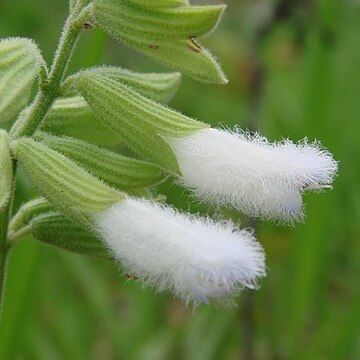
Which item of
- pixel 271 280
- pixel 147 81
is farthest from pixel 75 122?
pixel 271 280

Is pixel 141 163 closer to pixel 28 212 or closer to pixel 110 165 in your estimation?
pixel 110 165

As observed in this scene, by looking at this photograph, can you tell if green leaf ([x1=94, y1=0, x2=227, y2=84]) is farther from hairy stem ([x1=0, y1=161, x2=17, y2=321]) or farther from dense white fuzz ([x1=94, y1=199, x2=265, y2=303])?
hairy stem ([x1=0, y1=161, x2=17, y2=321])

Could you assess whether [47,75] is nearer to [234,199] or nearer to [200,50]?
[200,50]

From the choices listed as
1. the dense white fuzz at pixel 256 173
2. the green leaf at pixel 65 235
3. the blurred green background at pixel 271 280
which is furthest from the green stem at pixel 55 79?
the blurred green background at pixel 271 280

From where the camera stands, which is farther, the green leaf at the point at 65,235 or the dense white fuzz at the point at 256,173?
the green leaf at the point at 65,235

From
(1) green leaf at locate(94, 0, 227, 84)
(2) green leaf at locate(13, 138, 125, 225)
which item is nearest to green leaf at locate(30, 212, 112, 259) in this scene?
(2) green leaf at locate(13, 138, 125, 225)

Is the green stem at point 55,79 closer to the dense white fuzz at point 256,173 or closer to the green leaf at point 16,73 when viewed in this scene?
the green leaf at point 16,73

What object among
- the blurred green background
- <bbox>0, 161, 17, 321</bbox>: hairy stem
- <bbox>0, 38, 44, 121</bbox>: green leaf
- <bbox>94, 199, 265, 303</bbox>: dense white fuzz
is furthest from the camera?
the blurred green background
